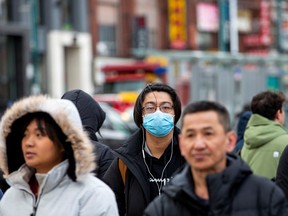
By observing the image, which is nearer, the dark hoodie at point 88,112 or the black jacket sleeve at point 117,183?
the black jacket sleeve at point 117,183

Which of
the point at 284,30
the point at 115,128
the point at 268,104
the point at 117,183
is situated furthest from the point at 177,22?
the point at 117,183

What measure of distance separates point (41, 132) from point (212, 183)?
3.58ft

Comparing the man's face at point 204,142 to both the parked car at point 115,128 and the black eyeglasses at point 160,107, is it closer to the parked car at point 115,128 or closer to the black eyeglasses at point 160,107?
the black eyeglasses at point 160,107

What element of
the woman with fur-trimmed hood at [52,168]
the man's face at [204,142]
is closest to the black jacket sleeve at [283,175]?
the woman with fur-trimmed hood at [52,168]

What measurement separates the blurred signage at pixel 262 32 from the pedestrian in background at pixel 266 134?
48.7 metres

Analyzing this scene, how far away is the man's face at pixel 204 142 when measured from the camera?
4.09m

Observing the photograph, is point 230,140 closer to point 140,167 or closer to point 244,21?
point 140,167

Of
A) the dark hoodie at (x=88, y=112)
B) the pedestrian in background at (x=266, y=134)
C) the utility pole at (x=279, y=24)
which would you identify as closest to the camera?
the dark hoodie at (x=88, y=112)

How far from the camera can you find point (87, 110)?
24.5 ft

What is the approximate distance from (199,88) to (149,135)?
2485 centimetres

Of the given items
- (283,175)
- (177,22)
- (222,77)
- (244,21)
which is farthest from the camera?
(244,21)

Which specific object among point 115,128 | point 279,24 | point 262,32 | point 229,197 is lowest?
point 115,128

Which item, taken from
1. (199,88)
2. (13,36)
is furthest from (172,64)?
(13,36)

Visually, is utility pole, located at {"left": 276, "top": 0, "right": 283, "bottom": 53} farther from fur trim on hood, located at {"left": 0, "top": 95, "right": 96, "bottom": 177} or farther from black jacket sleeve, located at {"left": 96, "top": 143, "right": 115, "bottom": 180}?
fur trim on hood, located at {"left": 0, "top": 95, "right": 96, "bottom": 177}
